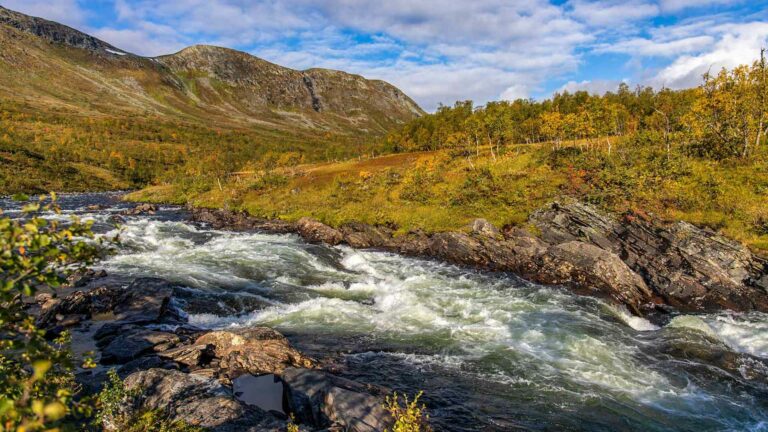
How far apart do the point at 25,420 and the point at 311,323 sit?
1991cm

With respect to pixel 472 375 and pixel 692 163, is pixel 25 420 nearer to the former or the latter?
pixel 472 375

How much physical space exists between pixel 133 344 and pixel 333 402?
10.9 m

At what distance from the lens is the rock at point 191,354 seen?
16.9 metres

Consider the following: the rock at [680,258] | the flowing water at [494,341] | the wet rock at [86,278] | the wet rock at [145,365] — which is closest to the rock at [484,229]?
the rock at [680,258]

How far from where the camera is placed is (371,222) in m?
50.3

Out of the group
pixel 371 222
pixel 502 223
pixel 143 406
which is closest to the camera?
pixel 143 406

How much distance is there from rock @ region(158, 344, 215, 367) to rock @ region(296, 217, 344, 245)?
28.3 meters

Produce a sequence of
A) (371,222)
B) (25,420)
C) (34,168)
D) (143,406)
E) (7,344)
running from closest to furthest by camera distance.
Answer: (25,420) → (7,344) → (143,406) → (371,222) → (34,168)

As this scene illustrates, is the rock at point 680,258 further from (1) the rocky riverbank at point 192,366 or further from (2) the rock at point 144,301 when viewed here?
(2) the rock at point 144,301

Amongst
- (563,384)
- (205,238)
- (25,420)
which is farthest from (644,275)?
(205,238)

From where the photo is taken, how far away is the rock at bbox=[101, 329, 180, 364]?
1736cm

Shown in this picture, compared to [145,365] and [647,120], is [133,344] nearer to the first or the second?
[145,365]

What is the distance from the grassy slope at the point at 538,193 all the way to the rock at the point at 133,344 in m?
30.7

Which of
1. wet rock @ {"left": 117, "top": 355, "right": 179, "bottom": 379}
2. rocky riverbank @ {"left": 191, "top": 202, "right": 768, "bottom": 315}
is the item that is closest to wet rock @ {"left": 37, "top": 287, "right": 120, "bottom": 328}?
wet rock @ {"left": 117, "top": 355, "right": 179, "bottom": 379}
